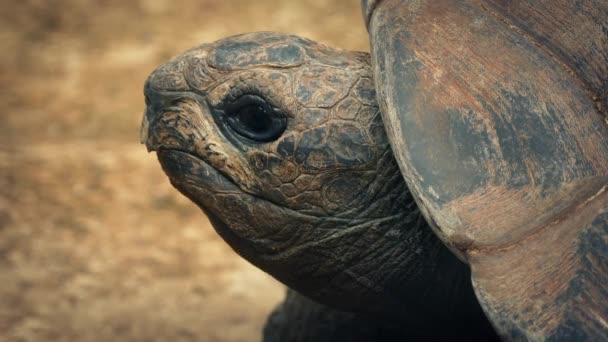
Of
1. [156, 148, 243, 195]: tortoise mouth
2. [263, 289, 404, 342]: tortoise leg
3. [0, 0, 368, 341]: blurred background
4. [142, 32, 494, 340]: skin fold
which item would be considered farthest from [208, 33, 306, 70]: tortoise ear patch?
[0, 0, 368, 341]: blurred background

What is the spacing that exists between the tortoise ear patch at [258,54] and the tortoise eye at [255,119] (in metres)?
0.10

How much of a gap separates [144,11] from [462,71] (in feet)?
16.8

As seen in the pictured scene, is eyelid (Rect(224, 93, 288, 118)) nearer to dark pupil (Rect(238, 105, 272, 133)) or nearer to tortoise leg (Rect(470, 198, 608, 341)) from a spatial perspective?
dark pupil (Rect(238, 105, 272, 133))

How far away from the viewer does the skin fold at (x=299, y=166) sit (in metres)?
2.02

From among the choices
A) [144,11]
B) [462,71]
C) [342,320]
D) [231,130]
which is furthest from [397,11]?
[144,11]

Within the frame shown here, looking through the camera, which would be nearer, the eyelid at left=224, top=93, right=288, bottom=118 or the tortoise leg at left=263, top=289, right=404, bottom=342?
the eyelid at left=224, top=93, right=288, bottom=118

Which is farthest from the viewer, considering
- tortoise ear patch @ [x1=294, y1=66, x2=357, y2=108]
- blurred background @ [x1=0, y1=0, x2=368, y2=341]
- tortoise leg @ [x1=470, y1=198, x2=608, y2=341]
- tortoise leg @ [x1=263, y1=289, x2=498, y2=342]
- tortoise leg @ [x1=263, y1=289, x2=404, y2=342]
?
blurred background @ [x1=0, y1=0, x2=368, y2=341]

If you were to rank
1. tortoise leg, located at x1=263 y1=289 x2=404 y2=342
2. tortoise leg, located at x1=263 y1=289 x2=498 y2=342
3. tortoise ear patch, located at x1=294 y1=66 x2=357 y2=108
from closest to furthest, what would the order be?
tortoise ear patch, located at x1=294 y1=66 x2=357 y2=108, tortoise leg, located at x1=263 y1=289 x2=498 y2=342, tortoise leg, located at x1=263 y1=289 x2=404 y2=342

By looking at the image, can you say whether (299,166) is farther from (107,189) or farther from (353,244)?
(107,189)

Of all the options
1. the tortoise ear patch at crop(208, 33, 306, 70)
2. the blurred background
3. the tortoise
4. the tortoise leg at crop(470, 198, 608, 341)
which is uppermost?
the blurred background

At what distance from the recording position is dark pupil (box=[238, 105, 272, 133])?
2.06 meters

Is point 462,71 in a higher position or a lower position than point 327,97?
lower

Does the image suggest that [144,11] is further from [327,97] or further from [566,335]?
[566,335]

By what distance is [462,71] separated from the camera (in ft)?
5.84
